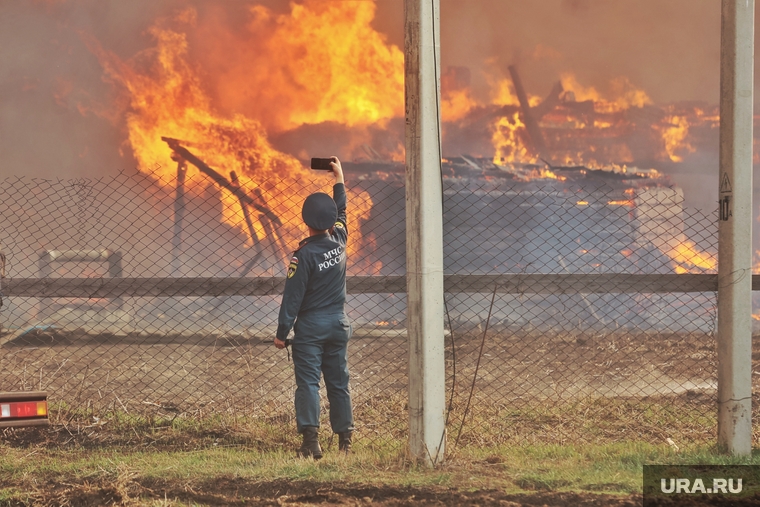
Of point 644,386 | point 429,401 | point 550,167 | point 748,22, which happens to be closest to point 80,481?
point 429,401

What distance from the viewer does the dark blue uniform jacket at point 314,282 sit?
16.3 feet

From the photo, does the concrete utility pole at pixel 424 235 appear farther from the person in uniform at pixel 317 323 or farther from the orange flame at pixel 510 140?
the orange flame at pixel 510 140

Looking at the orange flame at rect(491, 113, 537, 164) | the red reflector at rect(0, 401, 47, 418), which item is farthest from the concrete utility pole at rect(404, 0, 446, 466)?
the orange flame at rect(491, 113, 537, 164)

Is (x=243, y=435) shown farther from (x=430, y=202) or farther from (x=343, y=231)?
(x=430, y=202)

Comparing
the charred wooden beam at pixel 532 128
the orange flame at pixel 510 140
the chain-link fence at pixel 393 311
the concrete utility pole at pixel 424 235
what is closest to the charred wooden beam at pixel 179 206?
the chain-link fence at pixel 393 311

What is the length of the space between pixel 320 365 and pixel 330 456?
62 centimetres

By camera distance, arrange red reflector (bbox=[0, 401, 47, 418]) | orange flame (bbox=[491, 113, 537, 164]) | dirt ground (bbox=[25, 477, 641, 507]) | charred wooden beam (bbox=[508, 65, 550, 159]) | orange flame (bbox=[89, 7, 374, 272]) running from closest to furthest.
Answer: red reflector (bbox=[0, 401, 47, 418]) → dirt ground (bbox=[25, 477, 641, 507]) → orange flame (bbox=[89, 7, 374, 272]) → orange flame (bbox=[491, 113, 537, 164]) → charred wooden beam (bbox=[508, 65, 550, 159])

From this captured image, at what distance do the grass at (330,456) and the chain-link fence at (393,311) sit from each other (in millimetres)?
66

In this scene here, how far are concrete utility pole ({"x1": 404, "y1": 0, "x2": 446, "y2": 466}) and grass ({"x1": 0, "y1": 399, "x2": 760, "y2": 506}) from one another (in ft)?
0.98

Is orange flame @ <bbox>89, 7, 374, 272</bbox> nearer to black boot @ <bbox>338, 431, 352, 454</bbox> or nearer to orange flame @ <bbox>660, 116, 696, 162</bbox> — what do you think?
orange flame @ <bbox>660, 116, 696, 162</bbox>

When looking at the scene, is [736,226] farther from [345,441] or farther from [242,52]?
[242,52]

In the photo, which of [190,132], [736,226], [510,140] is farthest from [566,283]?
[190,132]

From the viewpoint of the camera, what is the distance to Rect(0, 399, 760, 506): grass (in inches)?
165

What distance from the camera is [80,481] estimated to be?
14.5 ft
